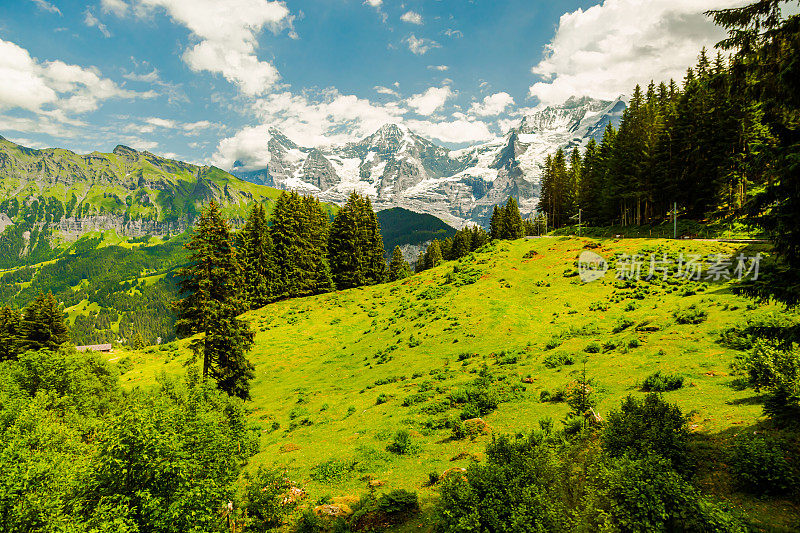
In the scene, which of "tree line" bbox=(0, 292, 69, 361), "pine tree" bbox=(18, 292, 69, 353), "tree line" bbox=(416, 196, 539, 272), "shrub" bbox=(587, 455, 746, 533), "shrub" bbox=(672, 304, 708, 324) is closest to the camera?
"shrub" bbox=(587, 455, 746, 533)

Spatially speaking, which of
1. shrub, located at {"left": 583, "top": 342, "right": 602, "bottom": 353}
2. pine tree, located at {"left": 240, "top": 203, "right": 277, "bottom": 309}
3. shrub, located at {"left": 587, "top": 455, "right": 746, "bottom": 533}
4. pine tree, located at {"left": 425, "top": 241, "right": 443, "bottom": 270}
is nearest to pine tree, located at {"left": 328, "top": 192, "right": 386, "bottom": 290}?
pine tree, located at {"left": 240, "top": 203, "right": 277, "bottom": 309}

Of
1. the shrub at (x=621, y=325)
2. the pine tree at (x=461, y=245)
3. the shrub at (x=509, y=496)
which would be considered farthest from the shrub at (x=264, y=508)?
the pine tree at (x=461, y=245)

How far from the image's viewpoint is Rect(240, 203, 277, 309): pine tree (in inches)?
2360

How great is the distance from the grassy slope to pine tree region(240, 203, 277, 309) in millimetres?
5250

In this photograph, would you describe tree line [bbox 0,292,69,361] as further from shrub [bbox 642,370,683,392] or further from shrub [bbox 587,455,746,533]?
shrub [bbox 642,370,683,392]

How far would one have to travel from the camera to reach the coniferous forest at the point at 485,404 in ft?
28.0

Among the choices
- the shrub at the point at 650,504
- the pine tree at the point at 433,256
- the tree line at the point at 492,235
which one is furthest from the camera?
the pine tree at the point at 433,256

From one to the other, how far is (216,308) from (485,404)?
19398mm

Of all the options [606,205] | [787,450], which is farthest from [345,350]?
[606,205]

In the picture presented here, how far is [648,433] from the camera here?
9695 millimetres

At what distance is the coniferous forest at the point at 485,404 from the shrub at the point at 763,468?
5 cm

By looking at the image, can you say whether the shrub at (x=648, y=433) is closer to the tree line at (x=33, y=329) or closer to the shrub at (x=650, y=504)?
the shrub at (x=650, y=504)

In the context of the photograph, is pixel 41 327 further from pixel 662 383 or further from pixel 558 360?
pixel 662 383

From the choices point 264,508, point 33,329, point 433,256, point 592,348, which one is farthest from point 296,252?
point 433,256
